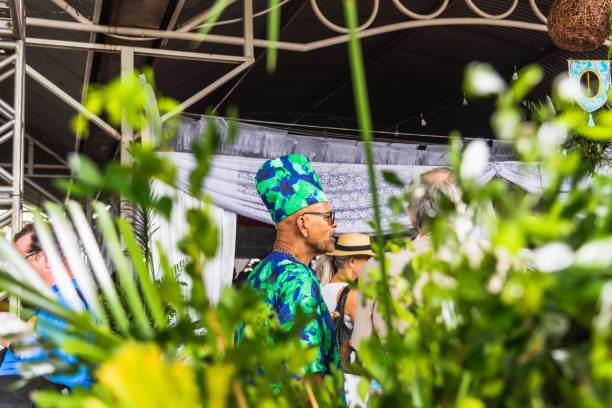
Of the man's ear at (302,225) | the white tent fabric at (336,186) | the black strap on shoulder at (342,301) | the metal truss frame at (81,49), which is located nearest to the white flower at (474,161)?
the man's ear at (302,225)

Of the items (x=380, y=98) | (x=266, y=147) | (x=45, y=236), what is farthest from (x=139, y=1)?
(x=380, y=98)

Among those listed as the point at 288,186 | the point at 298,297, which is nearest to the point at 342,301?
the point at 288,186

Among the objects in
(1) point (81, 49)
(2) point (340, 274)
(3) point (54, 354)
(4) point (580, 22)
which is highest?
(4) point (580, 22)

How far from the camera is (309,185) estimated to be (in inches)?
80.0

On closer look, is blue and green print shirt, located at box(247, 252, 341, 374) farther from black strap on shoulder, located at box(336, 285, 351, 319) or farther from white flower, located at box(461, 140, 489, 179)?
black strap on shoulder, located at box(336, 285, 351, 319)

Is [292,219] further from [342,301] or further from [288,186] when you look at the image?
[342,301]

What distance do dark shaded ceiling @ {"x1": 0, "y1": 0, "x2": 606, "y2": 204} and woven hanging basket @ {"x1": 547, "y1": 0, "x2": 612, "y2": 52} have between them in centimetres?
234

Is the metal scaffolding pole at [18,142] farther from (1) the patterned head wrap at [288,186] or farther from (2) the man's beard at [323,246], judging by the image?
(2) the man's beard at [323,246]

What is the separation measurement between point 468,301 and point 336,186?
529 cm

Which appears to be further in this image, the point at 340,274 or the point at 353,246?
the point at 353,246

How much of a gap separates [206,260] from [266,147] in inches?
200

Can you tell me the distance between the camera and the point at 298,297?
1.66 m

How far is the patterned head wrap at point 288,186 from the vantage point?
1999mm

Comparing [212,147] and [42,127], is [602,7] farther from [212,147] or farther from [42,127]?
[42,127]
